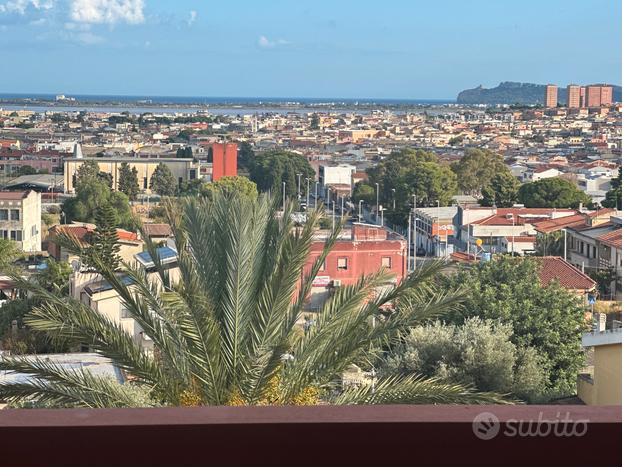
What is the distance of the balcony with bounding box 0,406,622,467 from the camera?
5.63 feet

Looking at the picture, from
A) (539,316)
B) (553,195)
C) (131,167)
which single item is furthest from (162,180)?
(539,316)

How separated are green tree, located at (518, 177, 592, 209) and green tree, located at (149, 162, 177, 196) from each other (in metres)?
16.2

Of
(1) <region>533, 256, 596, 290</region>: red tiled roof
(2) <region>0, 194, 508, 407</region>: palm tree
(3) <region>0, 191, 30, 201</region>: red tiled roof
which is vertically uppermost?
(2) <region>0, 194, 508, 407</region>: palm tree

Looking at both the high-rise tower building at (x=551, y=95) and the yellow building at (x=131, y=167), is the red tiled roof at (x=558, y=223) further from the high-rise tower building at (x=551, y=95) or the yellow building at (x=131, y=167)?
the high-rise tower building at (x=551, y=95)

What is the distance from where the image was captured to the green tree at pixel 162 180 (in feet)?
155

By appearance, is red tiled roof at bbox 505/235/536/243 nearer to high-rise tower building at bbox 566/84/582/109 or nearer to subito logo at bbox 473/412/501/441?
subito logo at bbox 473/412/501/441

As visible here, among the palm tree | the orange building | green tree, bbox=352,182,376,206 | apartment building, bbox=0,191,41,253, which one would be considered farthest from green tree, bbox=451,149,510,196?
the palm tree

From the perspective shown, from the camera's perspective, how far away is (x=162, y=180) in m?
48.3

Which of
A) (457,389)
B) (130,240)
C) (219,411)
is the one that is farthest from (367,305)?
(130,240)

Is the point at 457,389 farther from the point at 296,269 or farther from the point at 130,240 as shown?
the point at 130,240

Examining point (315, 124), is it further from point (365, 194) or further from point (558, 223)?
point (558, 223)

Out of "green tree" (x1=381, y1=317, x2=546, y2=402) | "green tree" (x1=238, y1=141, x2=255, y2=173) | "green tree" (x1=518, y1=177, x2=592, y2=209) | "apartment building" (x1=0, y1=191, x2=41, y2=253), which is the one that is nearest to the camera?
"green tree" (x1=381, y1=317, x2=546, y2=402)

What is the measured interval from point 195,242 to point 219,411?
240 cm

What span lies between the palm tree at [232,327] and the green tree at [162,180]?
42.8m
